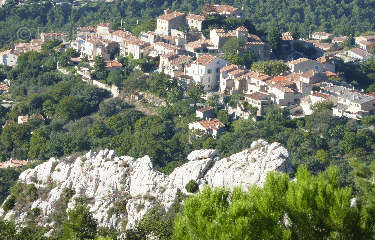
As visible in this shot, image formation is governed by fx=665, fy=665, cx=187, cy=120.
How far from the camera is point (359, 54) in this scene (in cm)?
5997

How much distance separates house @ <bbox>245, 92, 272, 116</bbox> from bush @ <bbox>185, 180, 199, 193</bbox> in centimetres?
1701

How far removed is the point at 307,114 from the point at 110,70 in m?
17.9

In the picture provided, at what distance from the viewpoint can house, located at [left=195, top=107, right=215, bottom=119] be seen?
44.4 metres

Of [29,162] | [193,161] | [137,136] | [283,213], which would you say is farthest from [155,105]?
[283,213]

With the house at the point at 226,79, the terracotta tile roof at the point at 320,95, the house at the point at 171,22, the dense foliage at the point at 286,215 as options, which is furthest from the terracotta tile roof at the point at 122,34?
the dense foliage at the point at 286,215

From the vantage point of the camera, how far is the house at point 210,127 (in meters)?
42.4

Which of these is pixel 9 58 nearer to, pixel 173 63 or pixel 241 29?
pixel 173 63

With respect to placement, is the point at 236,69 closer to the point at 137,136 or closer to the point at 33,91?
the point at 137,136

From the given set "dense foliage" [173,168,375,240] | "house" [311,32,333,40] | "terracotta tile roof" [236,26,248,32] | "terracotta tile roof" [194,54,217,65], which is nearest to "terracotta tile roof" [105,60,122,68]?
"terracotta tile roof" [194,54,217,65]

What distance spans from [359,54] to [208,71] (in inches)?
742

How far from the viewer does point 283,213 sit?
16125 mm

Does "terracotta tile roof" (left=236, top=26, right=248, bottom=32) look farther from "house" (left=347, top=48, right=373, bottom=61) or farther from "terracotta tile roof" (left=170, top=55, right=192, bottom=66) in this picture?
"house" (left=347, top=48, right=373, bottom=61)

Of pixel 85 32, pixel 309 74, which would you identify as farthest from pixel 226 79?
pixel 85 32

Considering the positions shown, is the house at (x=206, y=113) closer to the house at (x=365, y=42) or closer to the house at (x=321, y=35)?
the house at (x=365, y=42)
